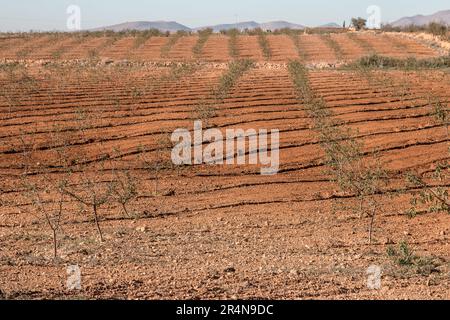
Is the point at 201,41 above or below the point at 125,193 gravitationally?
above

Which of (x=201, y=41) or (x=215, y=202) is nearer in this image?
(x=215, y=202)

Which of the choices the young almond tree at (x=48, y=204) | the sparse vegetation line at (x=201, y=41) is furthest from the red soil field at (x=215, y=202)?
the sparse vegetation line at (x=201, y=41)

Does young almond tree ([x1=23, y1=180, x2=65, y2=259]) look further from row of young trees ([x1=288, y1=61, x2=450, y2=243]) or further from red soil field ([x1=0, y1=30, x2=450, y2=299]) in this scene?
row of young trees ([x1=288, y1=61, x2=450, y2=243])

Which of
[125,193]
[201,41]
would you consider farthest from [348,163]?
[201,41]

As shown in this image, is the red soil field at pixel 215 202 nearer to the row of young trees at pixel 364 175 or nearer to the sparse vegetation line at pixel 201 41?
the row of young trees at pixel 364 175

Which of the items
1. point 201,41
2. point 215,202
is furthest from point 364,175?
point 201,41

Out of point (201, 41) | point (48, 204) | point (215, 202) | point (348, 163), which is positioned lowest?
point (215, 202)

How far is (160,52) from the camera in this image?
43719mm

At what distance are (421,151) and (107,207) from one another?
24.1 feet

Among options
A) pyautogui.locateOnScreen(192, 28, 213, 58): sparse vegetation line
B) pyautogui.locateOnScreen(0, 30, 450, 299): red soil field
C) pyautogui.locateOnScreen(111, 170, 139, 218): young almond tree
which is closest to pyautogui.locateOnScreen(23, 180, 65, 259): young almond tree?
pyautogui.locateOnScreen(0, 30, 450, 299): red soil field

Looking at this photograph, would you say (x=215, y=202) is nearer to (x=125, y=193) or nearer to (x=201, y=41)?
(x=125, y=193)

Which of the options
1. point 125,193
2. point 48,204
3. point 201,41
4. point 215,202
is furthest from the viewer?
point 201,41

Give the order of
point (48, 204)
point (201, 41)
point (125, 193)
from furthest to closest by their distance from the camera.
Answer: point (201, 41) → point (48, 204) → point (125, 193)
